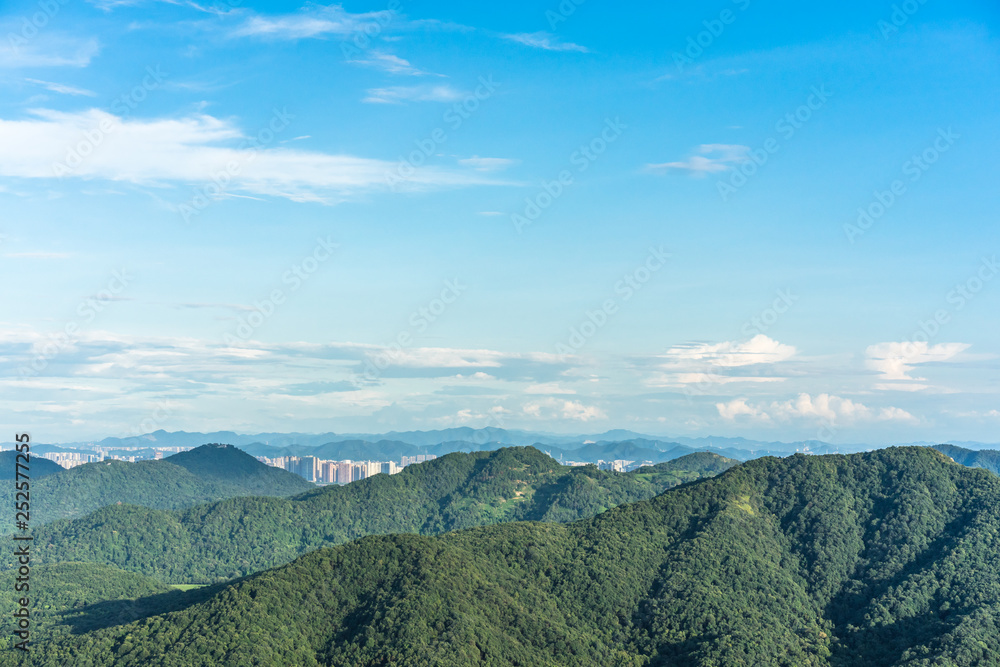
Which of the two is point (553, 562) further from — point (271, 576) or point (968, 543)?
point (968, 543)

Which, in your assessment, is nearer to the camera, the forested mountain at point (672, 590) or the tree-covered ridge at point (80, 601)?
the forested mountain at point (672, 590)

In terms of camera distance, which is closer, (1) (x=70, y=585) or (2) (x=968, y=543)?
(2) (x=968, y=543)

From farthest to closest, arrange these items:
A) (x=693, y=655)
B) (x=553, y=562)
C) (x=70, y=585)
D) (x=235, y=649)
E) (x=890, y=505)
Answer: (x=70, y=585), (x=890, y=505), (x=553, y=562), (x=693, y=655), (x=235, y=649)

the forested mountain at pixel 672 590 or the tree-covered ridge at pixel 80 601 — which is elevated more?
the forested mountain at pixel 672 590

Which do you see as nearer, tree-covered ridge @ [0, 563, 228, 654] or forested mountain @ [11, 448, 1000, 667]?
forested mountain @ [11, 448, 1000, 667]

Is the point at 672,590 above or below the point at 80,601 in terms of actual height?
above

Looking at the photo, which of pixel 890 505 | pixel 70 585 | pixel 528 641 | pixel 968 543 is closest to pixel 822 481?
pixel 890 505

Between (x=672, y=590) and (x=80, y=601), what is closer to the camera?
(x=672, y=590)

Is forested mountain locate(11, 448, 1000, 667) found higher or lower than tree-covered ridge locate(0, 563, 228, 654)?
higher
